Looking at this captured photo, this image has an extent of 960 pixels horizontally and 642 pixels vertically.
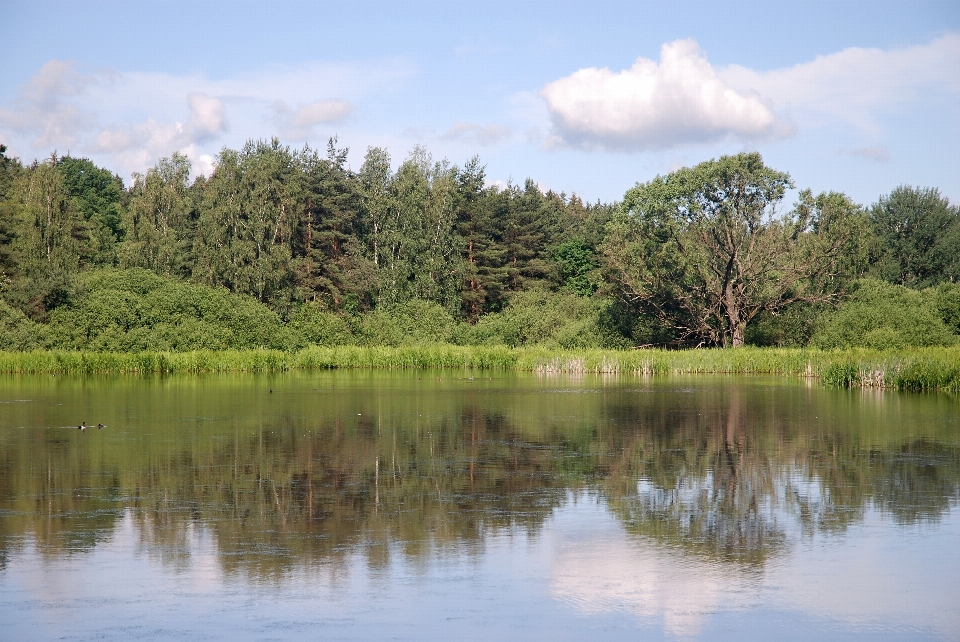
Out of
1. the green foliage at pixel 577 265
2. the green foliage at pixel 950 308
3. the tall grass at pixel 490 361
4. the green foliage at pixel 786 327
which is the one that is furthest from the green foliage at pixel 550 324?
the green foliage at pixel 950 308

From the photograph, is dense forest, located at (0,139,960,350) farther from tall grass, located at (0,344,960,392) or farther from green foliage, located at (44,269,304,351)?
tall grass, located at (0,344,960,392)

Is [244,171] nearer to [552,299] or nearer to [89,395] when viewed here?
[552,299]

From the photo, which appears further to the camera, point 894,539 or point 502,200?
point 502,200

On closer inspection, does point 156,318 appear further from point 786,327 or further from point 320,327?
point 786,327

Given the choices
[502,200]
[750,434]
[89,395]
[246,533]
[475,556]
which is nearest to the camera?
[475,556]

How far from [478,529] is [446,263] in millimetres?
65485

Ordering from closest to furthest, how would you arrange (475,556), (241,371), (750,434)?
(475,556), (750,434), (241,371)

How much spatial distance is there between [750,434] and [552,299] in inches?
2127

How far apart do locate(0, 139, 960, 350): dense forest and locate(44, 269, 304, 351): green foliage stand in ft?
0.43

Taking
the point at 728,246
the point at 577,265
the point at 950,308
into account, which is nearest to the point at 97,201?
the point at 577,265

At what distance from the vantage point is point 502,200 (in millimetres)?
86375

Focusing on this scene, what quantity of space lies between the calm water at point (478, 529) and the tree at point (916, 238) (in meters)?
61.9

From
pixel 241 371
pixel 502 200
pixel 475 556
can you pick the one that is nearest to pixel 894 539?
pixel 475 556

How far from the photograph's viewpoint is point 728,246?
61.0m
